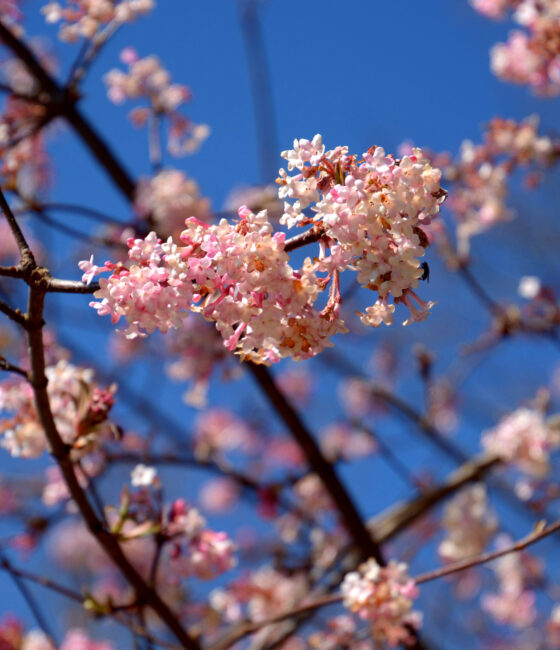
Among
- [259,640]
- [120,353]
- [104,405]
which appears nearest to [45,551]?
[120,353]

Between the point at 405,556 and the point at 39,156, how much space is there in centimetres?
340

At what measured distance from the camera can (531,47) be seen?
323cm

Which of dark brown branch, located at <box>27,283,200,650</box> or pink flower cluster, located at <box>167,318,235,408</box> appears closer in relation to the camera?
dark brown branch, located at <box>27,283,200,650</box>

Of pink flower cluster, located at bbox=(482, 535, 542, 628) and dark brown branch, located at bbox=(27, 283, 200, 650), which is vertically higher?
pink flower cluster, located at bbox=(482, 535, 542, 628)

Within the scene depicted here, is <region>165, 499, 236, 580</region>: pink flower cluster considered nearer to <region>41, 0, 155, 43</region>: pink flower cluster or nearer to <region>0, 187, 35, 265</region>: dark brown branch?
<region>0, 187, 35, 265</region>: dark brown branch

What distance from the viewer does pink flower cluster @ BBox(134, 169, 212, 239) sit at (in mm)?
3545

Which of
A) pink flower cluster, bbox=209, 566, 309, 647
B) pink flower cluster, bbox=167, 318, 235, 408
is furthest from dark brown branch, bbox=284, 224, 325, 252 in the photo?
pink flower cluster, bbox=167, 318, 235, 408

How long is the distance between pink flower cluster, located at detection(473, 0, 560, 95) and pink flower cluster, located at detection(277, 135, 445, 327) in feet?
6.98

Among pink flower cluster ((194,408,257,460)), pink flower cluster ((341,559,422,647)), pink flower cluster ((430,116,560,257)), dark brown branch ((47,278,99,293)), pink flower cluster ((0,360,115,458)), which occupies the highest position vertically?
pink flower cluster ((194,408,257,460))

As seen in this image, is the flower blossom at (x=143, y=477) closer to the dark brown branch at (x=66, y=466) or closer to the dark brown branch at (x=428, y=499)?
the dark brown branch at (x=66, y=466)

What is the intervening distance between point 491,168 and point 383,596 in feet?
8.29

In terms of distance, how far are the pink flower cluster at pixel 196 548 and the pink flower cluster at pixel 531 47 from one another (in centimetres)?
242

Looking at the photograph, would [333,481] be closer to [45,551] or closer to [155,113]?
[155,113]

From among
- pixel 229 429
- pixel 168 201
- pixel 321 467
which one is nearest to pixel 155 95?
pixel 168 201
